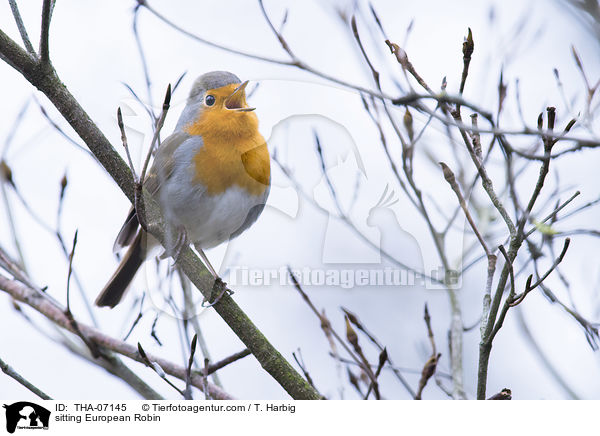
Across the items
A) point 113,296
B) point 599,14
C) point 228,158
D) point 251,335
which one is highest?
point 228,158

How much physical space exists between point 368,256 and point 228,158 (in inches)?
26.6

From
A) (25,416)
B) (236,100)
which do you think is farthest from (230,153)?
(25,416)

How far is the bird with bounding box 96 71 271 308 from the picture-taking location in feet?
7.87

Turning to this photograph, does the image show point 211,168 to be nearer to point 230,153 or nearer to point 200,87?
point 230,153

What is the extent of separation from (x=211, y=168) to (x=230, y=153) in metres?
0.10

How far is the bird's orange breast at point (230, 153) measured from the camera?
2.46 meters

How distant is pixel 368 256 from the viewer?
2.35 m

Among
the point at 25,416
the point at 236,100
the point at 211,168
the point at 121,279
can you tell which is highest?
the point at 236,100

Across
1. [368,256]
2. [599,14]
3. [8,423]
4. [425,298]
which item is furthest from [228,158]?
[599,14]

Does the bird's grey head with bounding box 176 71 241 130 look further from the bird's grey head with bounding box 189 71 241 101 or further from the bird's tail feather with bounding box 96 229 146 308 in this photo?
the bird's tail feather with bounding box 96 229 146 308

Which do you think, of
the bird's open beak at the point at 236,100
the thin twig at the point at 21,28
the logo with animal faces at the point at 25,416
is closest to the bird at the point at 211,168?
the bird's open beak at the point at 236,100

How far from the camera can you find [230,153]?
2514mm

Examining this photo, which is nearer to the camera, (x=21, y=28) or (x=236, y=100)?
(x=21, y=28)

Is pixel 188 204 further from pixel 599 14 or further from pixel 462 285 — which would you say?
pixel 599 14
